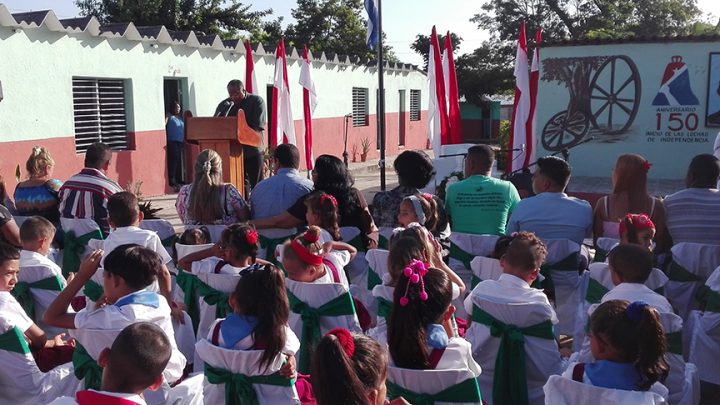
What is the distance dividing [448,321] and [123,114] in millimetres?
9497

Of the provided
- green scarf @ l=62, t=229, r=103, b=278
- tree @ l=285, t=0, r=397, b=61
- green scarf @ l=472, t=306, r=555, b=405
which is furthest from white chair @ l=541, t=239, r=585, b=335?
tree @ l=285, t=0, r=397, b=61

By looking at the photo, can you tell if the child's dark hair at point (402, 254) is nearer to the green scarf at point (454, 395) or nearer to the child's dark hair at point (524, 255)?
the child's dark hair at point (524, 255)

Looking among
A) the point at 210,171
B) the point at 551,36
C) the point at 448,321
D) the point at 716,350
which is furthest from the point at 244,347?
the point at 551,36

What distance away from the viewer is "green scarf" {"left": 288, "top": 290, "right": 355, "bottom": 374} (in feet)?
11.2

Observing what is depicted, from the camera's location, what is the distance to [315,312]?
3.42 m

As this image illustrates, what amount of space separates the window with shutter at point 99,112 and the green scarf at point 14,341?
8108 mm

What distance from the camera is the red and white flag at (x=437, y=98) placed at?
816 centimetres

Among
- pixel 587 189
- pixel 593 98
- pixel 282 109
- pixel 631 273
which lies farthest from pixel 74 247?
pixel 593 98

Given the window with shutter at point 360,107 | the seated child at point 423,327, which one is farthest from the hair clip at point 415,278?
the window with shutter at point 360,107

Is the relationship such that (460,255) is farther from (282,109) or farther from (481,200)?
(282,109)

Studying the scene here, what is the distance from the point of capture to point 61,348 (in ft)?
11.1

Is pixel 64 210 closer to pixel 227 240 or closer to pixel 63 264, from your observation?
pixel 63 264

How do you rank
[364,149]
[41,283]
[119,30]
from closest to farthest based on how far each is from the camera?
[41,283], [119,30], [364,149]

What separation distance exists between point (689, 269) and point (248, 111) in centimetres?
471
